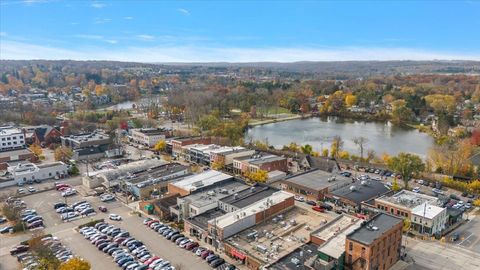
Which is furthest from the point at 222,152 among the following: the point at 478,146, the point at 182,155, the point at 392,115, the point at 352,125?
the point at 392,115

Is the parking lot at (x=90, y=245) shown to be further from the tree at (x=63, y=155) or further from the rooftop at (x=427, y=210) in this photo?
the rooftop at (x=427, y=210)

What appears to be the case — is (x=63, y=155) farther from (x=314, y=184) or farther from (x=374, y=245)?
(x=374, y=245)

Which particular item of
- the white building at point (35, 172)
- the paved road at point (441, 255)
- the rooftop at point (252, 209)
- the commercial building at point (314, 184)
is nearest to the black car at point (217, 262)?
the rooftop at point (252, 209)

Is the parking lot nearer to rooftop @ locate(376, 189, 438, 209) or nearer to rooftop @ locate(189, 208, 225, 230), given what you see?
rooftop @ locate(189, 208, 225, 230)

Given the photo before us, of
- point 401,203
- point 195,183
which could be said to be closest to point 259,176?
point 195,183

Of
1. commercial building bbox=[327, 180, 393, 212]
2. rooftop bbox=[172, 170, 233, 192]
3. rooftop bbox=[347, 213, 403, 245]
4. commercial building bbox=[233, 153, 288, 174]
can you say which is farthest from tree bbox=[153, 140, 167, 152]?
rooftop bbox=[347, 213, 403, 245]

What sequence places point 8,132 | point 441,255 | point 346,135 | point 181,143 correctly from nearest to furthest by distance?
point 441,255
point 181,143
point 8,132
point 346,135
